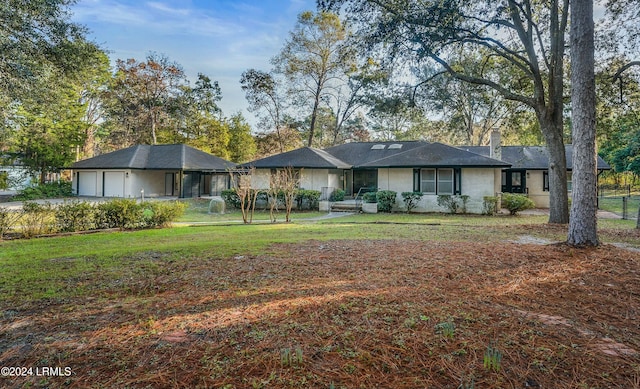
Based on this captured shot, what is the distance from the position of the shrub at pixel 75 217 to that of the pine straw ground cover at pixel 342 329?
23.8ft

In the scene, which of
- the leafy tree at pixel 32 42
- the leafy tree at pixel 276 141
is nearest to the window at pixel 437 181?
the leafy tree at pixel 32 42

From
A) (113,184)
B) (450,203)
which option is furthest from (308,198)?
(113,184)

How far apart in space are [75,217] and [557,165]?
16.5 metres

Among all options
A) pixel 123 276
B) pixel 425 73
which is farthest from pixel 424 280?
pixel 425 73

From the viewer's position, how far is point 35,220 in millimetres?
9633

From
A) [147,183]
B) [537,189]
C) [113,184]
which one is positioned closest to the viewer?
[537,189]

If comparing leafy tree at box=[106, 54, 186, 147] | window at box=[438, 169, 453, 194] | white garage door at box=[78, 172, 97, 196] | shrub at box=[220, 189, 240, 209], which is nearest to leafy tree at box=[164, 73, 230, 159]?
leafy tree at box=[106, 54, 186, 147]

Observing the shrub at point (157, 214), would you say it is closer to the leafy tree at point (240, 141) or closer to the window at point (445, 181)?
the window at point (445, 181)

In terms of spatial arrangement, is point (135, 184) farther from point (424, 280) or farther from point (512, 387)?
point (512, 387)

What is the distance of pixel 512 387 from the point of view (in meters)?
2.02

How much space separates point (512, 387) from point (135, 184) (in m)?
30.3

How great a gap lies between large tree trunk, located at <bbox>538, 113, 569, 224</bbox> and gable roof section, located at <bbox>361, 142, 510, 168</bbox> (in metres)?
4.43

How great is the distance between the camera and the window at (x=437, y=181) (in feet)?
61.2

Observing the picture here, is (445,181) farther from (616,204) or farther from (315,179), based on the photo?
(616,204)
